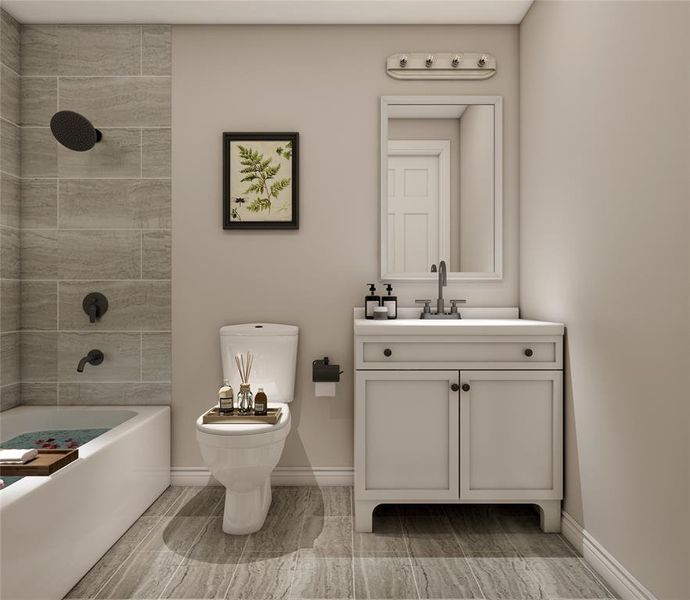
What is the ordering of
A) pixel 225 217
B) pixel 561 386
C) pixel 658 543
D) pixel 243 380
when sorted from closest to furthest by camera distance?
pixel 658 543, pixel 561 386, pixel 243 380, pixel 225 217

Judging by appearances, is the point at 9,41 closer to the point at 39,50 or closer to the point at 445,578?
the point at 39,50

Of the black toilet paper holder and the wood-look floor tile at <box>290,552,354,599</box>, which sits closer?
the wood-look floor tile at <box>290,552,354,599</box>

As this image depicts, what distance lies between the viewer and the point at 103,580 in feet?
5.57

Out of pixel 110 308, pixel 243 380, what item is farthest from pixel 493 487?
pixel 110 308

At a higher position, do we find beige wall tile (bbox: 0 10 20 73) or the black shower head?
beige wall tile (bbox: 0 10 20 73)

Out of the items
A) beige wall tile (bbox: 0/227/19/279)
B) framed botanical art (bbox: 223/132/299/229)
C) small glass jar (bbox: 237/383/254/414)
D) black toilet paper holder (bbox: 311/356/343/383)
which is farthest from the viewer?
framed botanical art (bbox: 223/132/299/229)

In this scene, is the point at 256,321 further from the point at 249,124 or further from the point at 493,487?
the point at 493,487

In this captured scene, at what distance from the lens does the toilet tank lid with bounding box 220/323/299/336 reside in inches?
95.7

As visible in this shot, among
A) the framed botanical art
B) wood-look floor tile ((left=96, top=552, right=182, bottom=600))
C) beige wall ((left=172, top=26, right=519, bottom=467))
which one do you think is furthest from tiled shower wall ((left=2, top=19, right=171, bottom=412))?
wood-look floor tile ((left=96, top=552, right=182, bottom=600))

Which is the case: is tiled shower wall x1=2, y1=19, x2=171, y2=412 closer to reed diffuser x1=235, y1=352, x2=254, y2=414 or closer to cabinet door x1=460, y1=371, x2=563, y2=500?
reed diffuser x1=235, y1=352, x2=254, y2=414

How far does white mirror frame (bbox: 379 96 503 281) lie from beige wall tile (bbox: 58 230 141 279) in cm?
131

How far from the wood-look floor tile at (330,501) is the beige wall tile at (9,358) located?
1656mm

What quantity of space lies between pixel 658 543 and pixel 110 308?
255cm

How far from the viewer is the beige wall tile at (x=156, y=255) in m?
2.57
